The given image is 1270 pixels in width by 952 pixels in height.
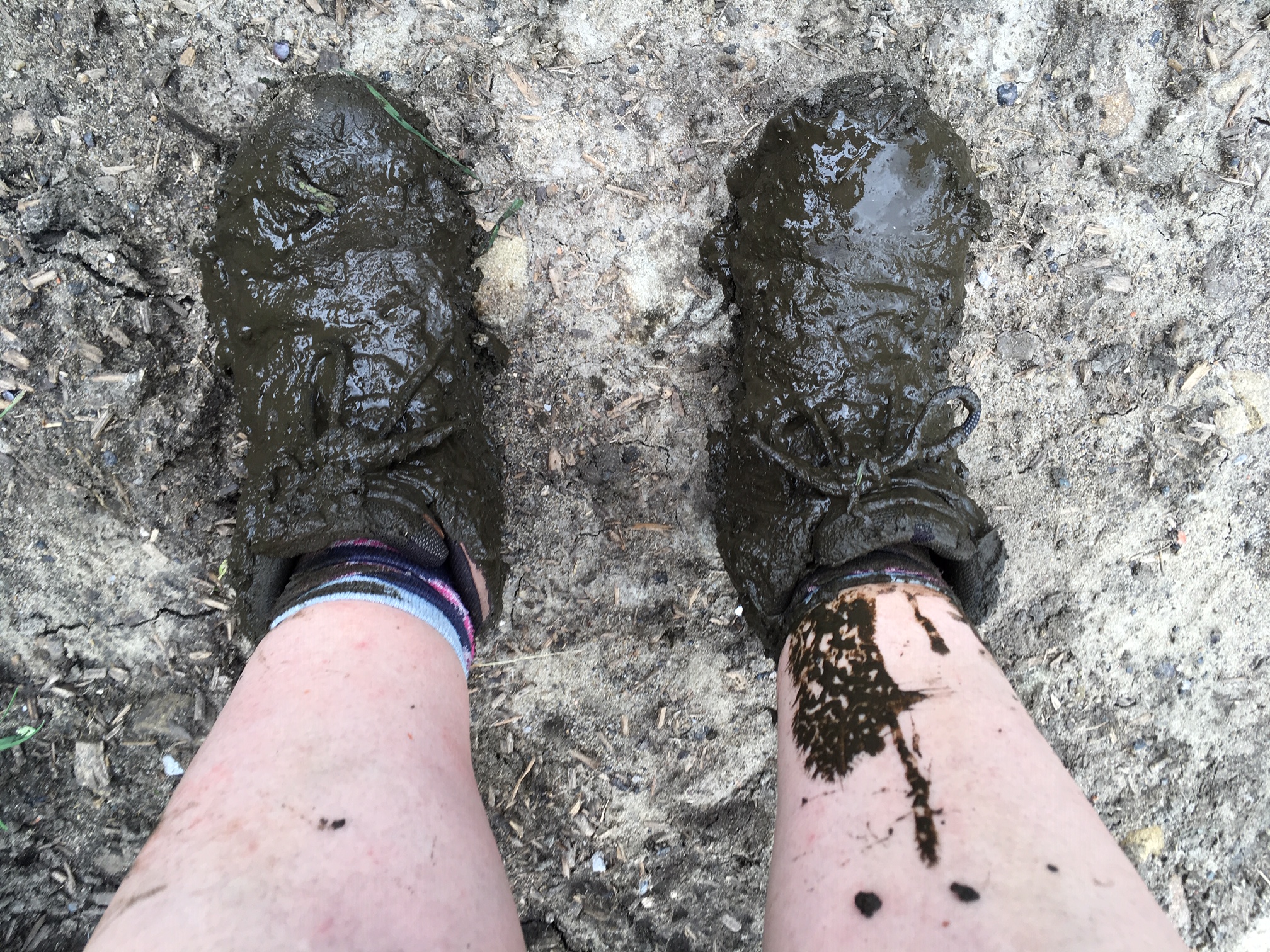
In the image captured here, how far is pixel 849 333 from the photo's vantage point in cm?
188

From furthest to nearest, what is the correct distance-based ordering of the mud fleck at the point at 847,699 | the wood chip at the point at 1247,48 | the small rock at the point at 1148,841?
the small rock at the point at 1148,841
the wood chip at the point at 1247,48
the mud fleck at the point at 847,699

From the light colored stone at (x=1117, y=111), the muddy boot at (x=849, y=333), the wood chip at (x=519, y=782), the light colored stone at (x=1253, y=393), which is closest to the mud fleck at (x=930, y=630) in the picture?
the muddy boot at (x=849, y=333)

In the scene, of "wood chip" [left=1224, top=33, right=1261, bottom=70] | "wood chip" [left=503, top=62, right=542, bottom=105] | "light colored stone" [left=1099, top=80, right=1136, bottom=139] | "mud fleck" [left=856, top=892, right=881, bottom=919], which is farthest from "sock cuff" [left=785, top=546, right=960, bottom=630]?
"wood chip" [left=1224, top=33, right=1261, bottom=70]

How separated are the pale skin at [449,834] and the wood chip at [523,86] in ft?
4.90

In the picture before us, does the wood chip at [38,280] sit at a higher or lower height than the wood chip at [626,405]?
higher

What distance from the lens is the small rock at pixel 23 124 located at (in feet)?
6.44

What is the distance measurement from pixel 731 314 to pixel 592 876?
5.72 feet

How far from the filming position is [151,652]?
6.98ft

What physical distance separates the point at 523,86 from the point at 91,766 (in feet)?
7.61

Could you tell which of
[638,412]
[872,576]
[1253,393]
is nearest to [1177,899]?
[1253,393]

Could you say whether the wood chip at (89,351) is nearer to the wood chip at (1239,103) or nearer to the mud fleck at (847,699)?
the mud fleck at (847,699)

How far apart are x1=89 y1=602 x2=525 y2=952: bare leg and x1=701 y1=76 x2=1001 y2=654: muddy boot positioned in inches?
33.6

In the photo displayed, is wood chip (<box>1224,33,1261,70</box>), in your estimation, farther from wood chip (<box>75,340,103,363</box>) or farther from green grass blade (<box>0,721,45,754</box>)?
green grass blade (<box>0,721,45,754</box>)

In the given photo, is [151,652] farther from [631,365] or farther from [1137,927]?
[1137,927]
